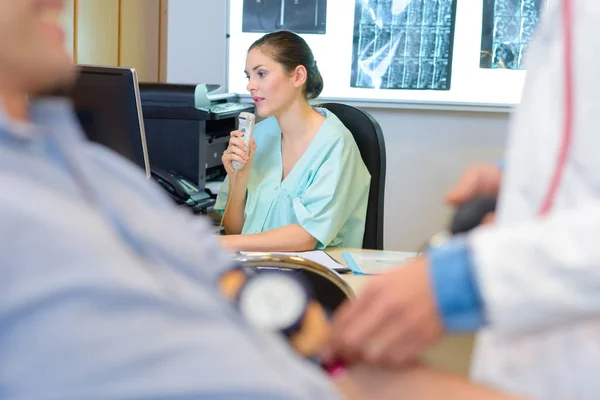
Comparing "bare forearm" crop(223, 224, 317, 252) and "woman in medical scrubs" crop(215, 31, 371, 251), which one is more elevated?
"woman in medical scrubs" crop(215, 31, 371, 251)

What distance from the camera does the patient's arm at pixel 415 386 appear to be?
0.91m

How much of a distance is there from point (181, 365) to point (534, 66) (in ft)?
1.72

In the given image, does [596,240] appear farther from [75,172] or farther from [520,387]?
[75,172]

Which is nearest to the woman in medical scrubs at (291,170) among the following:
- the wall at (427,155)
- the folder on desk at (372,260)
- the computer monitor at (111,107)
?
the folder on desk at (372,260)

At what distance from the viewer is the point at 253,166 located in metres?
2.75

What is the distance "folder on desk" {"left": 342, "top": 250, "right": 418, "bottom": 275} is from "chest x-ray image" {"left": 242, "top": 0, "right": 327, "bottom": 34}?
192cm

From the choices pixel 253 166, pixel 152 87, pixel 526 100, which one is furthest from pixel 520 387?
pixel 152 87

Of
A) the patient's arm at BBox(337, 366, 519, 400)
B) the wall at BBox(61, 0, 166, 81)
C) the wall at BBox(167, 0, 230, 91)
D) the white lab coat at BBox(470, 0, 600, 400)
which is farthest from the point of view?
the wall at BBox(167, 0, 230, 91)

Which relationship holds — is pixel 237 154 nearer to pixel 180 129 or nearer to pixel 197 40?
pixel 180 129

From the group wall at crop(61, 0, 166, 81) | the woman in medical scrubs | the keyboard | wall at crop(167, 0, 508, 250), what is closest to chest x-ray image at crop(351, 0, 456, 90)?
wall at crop(167, 0, 508, 250)

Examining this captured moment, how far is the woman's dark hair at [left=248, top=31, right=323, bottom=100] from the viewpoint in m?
2.80

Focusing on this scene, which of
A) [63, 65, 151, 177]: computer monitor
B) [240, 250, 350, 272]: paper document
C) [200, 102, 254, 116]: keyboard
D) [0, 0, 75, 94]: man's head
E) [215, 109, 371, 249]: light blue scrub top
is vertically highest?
[0, 0, 75, 94]: man's head

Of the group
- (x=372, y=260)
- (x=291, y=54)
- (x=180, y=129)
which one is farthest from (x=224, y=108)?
(x=372, y=260)

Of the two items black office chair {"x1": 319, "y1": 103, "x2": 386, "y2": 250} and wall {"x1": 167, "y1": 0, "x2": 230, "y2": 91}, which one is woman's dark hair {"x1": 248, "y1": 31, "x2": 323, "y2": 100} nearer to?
black office chair {"x1": 319, "y1": 103, "x2": 386, "y2": 250}
